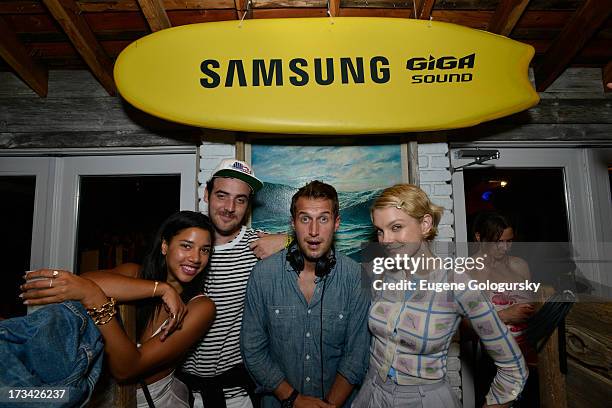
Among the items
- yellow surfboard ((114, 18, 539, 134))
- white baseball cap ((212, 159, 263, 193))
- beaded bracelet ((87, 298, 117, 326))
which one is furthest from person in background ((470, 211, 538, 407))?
beaded bracelet ((87, 298, 117, 326))

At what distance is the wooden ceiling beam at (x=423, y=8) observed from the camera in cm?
209

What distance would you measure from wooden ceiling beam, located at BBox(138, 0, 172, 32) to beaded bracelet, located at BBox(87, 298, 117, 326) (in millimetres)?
1672

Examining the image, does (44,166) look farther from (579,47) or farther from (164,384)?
(579,47)

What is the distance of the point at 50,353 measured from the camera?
0.86 metres

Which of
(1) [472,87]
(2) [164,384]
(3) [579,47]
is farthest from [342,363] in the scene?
(3) [579,47]

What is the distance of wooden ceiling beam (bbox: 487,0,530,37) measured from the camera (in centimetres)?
204

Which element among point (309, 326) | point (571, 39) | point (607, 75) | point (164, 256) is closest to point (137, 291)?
point (164, 256)

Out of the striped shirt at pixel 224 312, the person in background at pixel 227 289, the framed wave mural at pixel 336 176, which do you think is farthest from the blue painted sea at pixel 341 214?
the striped shirt at pixel 224 312

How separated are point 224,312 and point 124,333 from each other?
0.67 m

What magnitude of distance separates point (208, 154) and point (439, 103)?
1536mm

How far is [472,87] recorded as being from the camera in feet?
6.56

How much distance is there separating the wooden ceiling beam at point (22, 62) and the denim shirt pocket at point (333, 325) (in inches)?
101
